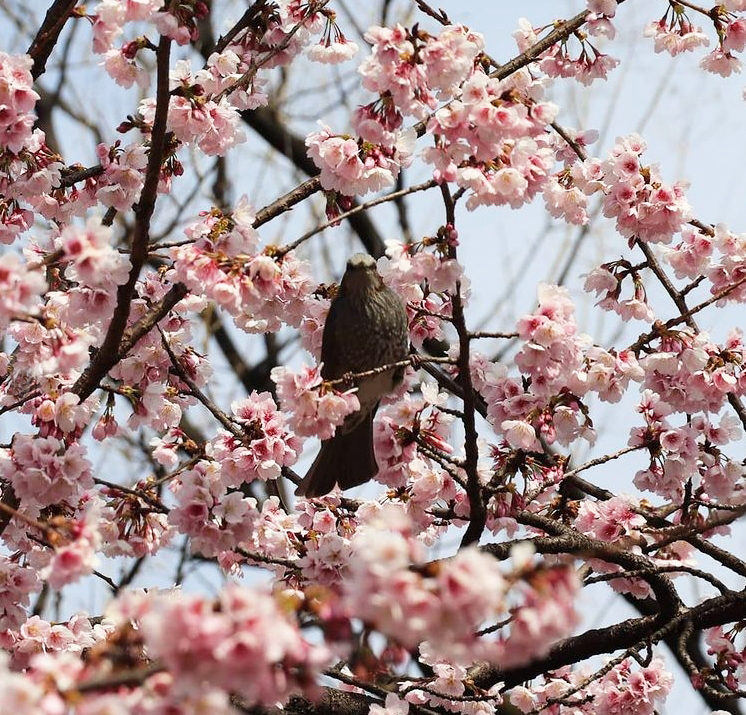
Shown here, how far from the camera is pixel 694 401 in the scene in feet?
10.4

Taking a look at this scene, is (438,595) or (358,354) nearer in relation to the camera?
(438,595)

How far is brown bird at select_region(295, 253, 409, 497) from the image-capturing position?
3547 millimetres

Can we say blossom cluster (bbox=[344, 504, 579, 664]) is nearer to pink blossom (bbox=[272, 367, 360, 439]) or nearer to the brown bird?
pink blossom (bbox=[272, 367, 360, 439])

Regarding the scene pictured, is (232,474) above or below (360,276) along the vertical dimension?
below

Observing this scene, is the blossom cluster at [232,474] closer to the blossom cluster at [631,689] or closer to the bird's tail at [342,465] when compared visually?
the bird's tail at [342,465]

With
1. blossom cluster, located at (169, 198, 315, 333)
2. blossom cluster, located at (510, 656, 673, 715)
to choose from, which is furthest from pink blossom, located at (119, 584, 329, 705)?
blossom cluster, located at (510, 656, 673, 715)

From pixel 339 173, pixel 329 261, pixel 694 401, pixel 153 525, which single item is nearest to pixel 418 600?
pixel 339 173

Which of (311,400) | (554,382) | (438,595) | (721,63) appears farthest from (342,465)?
(438,595)

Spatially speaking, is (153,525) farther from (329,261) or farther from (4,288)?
(329,261)

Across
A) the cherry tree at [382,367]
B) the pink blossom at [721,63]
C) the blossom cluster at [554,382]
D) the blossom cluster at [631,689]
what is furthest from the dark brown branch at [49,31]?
the blossom cluster at [631,689]

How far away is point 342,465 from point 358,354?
0.39 meters

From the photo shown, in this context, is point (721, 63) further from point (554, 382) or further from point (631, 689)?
point (631, 689)

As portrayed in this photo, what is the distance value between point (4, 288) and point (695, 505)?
7.08 feet

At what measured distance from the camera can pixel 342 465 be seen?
3602mm
